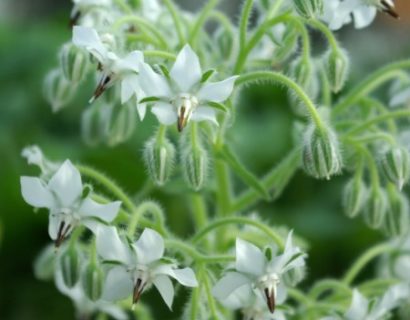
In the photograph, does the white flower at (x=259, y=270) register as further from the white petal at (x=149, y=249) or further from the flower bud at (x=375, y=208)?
the flower bud at (x=375, y=208)

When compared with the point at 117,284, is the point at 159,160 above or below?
above

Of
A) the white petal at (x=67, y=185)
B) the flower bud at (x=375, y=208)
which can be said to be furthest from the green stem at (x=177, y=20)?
the flower bud at (x=375, y=208)

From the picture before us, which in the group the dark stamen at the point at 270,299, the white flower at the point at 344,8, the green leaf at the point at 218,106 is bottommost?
the dark stamen at the point at 270,299

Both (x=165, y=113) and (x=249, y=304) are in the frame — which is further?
(x=249, y=304)

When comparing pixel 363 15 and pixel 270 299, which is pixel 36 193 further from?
pixel 363 15

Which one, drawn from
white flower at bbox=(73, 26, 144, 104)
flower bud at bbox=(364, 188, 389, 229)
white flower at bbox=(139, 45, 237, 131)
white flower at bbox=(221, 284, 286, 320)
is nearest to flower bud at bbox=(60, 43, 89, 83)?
white flower at bbox=(73, 26, 144, 104)

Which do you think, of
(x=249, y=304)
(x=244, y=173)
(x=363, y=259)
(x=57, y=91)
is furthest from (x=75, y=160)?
(x=249, y=304)
